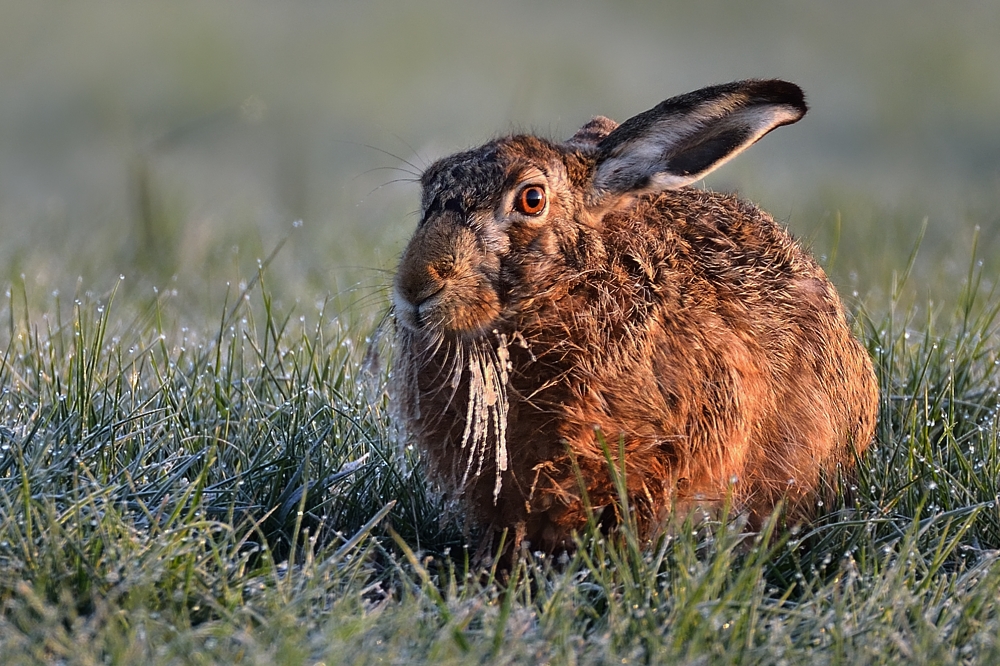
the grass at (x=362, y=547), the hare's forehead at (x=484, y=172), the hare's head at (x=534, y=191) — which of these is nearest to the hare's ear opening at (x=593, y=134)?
the hare's head at (x=534, y=191)

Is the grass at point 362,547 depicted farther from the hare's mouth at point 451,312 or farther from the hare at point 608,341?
the hare's mouth at point 451,312

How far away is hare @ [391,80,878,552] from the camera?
3.11 metres

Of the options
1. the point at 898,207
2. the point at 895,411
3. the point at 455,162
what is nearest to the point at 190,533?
the point at 455,162

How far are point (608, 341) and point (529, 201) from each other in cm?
42

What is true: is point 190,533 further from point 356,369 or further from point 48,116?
point 48,116

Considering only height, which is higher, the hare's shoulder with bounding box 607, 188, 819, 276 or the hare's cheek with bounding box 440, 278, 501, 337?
the hare's shoulder with bounding box 607, 188, 819, 276

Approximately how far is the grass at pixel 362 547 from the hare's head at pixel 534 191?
55 centimetres

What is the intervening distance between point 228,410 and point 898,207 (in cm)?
543

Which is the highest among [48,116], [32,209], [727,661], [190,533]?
[48,116]

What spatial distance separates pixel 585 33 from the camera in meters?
16.3

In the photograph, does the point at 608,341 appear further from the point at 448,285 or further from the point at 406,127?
the point at 406,127

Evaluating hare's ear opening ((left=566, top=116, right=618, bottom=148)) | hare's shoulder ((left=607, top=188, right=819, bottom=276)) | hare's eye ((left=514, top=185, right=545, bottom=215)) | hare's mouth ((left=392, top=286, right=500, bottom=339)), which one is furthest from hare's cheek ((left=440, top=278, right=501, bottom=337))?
hare's ear opening ((left=566, top=116, right=618, bottom=148))

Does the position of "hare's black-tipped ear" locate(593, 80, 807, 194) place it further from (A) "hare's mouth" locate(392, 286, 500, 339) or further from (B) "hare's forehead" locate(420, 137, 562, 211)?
(A) "hare's mouth" locate(392, 286, 500, 339)

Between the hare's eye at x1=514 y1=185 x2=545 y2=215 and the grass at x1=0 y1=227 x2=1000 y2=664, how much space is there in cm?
82
